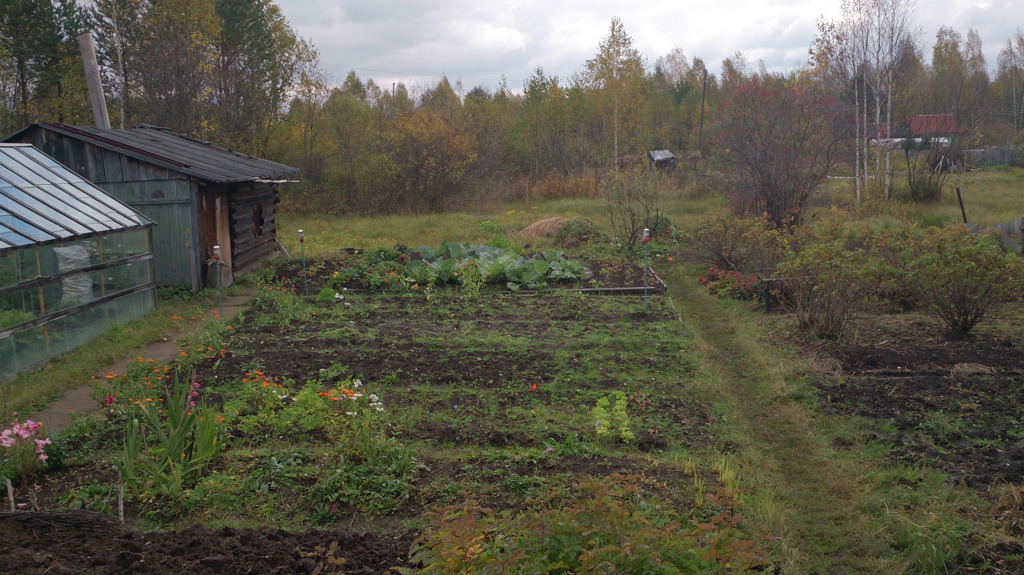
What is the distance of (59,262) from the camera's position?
849 centimetres

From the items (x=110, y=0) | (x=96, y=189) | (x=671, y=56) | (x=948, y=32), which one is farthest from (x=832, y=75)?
(x=671, y=56)

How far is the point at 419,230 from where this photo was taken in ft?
67.5

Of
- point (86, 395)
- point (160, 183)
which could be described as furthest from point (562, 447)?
point (160, 183)

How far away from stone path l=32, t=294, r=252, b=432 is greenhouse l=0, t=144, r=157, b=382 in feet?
2.36

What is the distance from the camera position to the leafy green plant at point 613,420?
5785mm

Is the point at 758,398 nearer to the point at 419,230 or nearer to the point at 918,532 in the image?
the point at 918,532

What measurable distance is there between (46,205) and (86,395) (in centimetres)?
327

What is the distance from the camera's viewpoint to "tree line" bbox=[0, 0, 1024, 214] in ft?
65.7

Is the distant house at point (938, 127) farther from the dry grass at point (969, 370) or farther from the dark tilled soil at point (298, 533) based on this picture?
the dark tilled soil at point (298, 533)

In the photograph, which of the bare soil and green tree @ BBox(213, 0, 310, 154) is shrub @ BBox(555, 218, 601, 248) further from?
green tree @ BBox(213, 0, 310, 154)

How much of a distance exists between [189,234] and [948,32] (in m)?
58.9

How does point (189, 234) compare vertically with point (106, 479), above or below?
above

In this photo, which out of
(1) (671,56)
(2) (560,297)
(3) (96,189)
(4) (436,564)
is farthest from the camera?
(1) (671,56)

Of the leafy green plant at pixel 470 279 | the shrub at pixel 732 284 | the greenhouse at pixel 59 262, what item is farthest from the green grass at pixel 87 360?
the shrub at pixel 732 284
